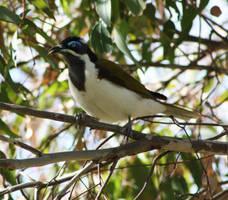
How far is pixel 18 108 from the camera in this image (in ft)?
8.25

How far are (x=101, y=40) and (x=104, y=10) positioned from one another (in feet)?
0.89

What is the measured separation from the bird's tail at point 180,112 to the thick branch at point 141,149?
1.07 meters

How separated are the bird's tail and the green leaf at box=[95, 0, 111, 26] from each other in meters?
1.40

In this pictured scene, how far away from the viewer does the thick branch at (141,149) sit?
242cm

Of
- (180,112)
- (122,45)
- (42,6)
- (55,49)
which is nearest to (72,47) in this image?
(55,49)

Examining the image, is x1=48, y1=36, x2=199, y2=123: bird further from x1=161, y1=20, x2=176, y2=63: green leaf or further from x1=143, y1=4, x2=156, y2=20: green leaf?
x1=143, y1=4, x2=156, y2=20: green leaf

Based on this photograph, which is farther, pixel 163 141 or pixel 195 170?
pixel 195 170

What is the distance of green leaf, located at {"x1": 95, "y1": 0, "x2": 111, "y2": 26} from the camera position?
2.89 metres

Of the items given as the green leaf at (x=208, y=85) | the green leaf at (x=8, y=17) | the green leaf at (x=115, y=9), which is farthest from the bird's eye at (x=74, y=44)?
the green leaf at (x=208, y=85)

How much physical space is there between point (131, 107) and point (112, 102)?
0.23 meters

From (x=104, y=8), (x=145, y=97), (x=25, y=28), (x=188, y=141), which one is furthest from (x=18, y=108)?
(x=145, y=97)

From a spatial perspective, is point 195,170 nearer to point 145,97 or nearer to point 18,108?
point 145,97

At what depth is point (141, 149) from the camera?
2811 millimetres

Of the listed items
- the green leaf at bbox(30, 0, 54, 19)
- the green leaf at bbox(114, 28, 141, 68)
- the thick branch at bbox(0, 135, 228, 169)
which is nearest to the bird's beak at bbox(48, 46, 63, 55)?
the green leaf at bbox(30, 0, 54, 19)
